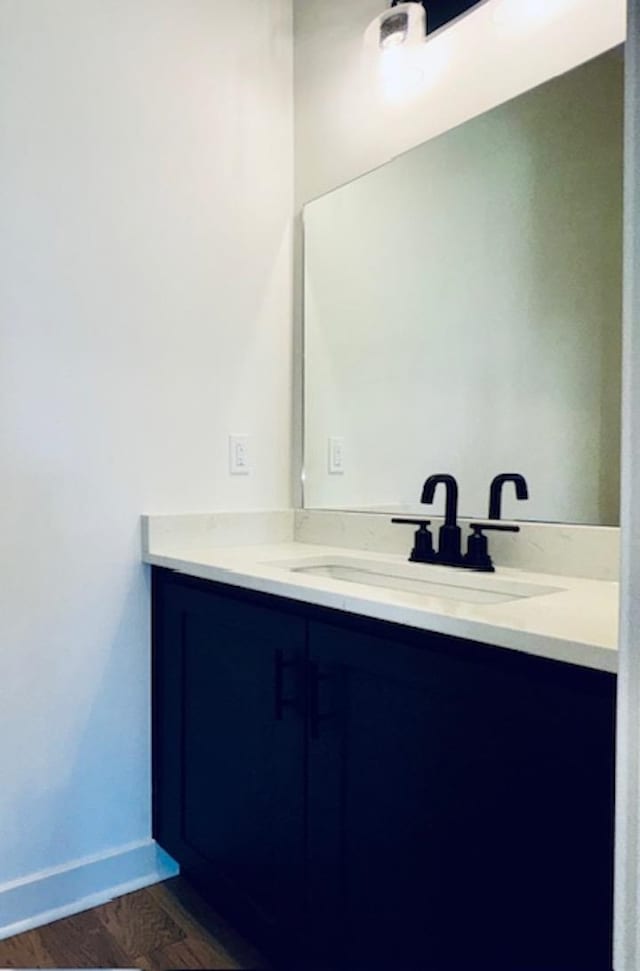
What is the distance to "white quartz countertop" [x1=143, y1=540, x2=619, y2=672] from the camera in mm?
815

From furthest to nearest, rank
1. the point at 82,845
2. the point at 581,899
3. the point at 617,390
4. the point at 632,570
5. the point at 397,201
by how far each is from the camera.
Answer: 1. the point at 397,201
2. the point at 82,845
3. the point at 617,390
4. the point at 581,899
5. the point at 632,570

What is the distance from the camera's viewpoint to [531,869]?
2.75 feet

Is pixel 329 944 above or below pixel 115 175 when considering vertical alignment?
below

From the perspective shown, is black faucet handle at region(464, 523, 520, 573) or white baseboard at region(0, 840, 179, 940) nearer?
black faucet handle at region(464, 523, 520, 573)

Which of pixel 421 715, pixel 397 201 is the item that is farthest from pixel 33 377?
pixel 421 715

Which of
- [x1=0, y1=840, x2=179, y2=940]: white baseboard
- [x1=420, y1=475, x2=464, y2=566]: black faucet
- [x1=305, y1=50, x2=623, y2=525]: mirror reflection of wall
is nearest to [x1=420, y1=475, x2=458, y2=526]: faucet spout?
[x1=420, y1=475, x2=464, y2=566]: black faucet

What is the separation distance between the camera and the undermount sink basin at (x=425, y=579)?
4.32 ft

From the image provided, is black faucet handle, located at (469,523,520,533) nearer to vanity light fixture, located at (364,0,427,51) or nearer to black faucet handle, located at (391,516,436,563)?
black faucet handle, located at (391,516,436,563)

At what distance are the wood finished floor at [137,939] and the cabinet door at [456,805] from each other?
1.35 feet

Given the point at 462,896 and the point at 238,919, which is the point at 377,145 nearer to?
the point at 462,896

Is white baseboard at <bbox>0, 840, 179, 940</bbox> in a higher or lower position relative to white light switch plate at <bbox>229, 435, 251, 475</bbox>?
lower

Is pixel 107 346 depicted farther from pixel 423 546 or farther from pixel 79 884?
pixel 79 884

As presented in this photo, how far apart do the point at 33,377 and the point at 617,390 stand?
1266 millimetres

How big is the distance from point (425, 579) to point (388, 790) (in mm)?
527
